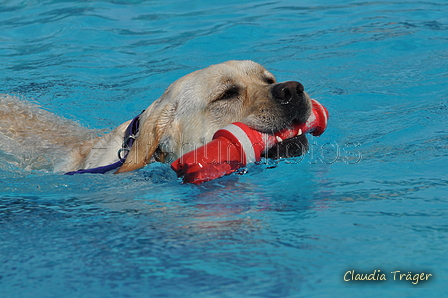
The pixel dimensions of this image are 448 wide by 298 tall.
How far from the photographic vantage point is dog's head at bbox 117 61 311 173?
4.31 m

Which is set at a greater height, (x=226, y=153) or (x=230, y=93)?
(x=230, y=93)

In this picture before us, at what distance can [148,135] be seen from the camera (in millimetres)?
4352

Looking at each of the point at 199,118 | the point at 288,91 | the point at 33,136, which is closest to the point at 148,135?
the point at 199,118

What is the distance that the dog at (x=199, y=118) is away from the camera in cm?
410

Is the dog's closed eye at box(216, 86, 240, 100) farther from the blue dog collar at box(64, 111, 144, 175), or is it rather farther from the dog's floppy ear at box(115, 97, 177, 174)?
the blue dog collar at box(64, 111, 144, 175)

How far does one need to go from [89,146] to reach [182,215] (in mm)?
1876

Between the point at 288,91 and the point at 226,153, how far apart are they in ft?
2.15

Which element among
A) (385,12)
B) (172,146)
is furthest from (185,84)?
(385,12)

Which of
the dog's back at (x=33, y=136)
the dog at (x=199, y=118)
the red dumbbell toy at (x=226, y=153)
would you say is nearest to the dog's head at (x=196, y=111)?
the dog at (x=199, y=118)

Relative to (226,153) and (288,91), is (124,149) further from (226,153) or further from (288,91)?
(288,91)

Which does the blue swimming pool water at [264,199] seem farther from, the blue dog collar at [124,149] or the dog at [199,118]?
the dog at [199,118]

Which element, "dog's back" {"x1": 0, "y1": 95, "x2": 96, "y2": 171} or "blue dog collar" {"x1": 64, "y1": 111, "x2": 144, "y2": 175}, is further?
"dog's back" {"x1": 0, "y1": 95, "x2": 96, "y2": 171}

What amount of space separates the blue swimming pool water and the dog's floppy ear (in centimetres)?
11

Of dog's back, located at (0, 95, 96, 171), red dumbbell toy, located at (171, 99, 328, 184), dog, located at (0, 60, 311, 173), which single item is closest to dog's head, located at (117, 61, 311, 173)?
dog, located at (0, 60, 311, 173)
